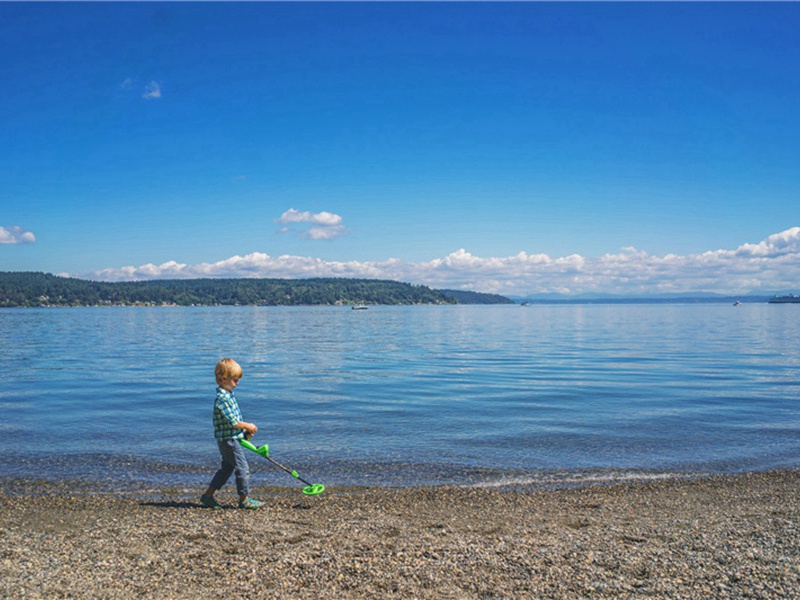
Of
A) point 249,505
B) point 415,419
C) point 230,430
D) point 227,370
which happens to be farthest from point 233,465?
point 415,419

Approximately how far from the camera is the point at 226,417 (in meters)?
10.2

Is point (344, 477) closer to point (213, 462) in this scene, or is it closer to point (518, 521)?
point (213, 462)

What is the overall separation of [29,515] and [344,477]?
599 cm

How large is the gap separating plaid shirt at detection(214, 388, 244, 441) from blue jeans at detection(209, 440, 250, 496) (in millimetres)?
129

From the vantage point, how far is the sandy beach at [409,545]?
7.07 m

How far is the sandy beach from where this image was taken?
707 cm

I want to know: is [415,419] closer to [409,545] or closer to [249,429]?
[249,429]

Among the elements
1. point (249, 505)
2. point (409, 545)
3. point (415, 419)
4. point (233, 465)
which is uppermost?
point (233, 465)

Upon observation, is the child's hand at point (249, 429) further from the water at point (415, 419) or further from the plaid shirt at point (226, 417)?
the water at point (415, 419)

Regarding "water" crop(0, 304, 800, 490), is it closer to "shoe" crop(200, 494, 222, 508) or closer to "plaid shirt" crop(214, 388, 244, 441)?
"shoe" crop(200, 494, 222, 508)

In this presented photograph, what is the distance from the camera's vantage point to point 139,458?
15047mm

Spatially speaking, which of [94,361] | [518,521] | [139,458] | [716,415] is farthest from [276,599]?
[94,361]

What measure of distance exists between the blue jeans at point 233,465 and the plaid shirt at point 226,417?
129mm

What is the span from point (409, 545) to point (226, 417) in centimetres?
376
